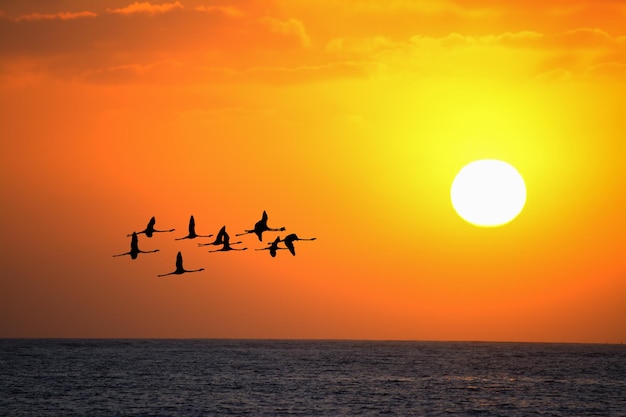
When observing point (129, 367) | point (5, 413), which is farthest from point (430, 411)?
point (129, 367)

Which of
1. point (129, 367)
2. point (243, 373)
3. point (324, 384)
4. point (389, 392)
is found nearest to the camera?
point (389, 392)

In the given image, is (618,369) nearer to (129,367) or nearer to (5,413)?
(129,367)

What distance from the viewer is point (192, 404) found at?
95.9 m

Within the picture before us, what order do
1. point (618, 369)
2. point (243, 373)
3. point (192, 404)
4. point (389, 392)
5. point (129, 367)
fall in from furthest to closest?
point (618, 369)
point (129, 367)
point (243, 373)
point (389, 392)
point (192, 404)

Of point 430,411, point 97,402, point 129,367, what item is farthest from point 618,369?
point 97,402

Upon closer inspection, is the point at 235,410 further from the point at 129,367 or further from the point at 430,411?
the point at 129,367

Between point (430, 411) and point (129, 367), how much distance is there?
7243 centimetres

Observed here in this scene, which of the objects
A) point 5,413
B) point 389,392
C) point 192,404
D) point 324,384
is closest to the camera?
point 5,413

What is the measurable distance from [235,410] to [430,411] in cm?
1708

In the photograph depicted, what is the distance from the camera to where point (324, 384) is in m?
120

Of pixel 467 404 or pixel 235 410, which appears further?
pixel 467 404

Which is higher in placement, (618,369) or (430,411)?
(618,369)

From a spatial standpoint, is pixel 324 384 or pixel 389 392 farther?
pixel 324 384

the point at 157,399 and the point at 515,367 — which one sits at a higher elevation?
the point at 515,367
